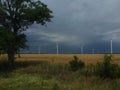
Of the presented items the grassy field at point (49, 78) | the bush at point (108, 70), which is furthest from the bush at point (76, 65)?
the bush at point (108, 70)

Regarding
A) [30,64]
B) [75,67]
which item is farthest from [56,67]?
[30,64]

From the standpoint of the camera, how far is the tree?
4962 centimetres

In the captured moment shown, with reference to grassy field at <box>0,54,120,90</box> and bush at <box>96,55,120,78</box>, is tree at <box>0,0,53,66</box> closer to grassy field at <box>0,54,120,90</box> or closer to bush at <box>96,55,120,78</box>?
grassy field at <box>0,54,120,90</box>

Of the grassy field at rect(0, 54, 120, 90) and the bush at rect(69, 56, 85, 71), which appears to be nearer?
the grassy field at rect(0, 54, 120, 90)

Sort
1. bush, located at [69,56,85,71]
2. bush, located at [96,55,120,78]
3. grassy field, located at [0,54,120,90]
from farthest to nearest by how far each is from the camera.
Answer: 1. bush, located at [69,56,85,71]
2. bush, located at [96,55,120,78]
3. grassy field, located at [0,54,120,90]

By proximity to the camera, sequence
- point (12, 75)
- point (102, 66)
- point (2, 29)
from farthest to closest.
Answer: point (2, 29) < point (12, 75) < point (102, 66)

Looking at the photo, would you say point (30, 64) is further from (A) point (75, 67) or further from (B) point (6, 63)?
(A) point (75, 67)

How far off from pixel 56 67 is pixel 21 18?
763 cm

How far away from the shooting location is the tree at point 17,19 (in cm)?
4962

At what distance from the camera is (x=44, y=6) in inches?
2031

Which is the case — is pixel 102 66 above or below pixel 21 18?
below

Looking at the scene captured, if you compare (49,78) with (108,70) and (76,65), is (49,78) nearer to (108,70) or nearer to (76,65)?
(108,70)

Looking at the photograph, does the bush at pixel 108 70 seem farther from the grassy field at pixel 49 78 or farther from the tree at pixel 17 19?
the tree at pixel 17 19

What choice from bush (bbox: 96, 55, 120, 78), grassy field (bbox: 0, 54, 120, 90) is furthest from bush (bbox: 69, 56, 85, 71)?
bush (bbox: 96, 55, 120, 78)
